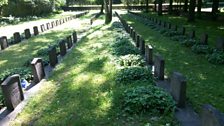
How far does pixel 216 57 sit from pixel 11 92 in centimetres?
921

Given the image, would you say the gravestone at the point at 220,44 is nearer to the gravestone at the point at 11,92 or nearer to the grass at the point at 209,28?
the grass at the point at 209,28

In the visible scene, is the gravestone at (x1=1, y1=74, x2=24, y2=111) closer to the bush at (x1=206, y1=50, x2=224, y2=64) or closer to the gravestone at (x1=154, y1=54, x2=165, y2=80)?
the gravestone at (x1=154, y1=54, x2=165, y2=80)

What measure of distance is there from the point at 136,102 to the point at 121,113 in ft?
1.70

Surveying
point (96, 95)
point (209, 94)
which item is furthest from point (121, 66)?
point (209, 94)

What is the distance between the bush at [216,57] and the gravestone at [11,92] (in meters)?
8.60

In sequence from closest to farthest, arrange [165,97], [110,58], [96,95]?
1. [165,97]
2. [96,95]
3. [110,58]

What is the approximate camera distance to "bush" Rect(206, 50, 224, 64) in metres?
12.8

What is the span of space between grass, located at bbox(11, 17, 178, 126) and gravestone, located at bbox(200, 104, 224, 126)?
1303 millimetres

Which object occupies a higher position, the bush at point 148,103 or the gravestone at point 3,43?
the gravestone at point 3,43

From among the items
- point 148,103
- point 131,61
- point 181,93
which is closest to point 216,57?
point 131,61

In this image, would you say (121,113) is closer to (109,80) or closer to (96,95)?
(96,95)

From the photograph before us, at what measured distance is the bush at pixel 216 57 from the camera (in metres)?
12.8

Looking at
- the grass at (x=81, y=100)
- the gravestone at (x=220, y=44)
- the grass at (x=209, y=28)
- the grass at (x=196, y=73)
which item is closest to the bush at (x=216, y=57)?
the grass at (x=196, y=73)

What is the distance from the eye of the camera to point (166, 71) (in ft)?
38.4
